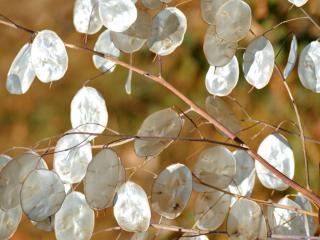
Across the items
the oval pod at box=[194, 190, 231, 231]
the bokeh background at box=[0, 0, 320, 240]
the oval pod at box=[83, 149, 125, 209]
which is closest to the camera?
the oval pod at box=[83, 149, 125, 209]

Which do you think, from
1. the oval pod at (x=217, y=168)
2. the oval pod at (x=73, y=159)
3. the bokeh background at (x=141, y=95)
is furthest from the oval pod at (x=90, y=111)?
the bokeh background at (x=141, y=95)

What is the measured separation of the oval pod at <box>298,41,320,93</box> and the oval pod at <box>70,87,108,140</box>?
0.73ft

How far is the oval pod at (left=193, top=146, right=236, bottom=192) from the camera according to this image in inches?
28.0

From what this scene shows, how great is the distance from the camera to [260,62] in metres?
0.71

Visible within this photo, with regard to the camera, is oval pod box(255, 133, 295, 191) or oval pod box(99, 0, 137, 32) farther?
oval pod box(255, 133, 295, 191)

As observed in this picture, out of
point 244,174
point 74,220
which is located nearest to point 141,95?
point 244,174

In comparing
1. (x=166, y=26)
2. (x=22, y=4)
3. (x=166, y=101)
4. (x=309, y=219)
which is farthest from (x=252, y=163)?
(x=22, y=4)

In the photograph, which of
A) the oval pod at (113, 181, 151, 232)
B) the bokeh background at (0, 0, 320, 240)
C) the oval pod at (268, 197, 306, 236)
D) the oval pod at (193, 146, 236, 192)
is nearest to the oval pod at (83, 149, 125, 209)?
the oval pod at (113, 181, 151, 232)

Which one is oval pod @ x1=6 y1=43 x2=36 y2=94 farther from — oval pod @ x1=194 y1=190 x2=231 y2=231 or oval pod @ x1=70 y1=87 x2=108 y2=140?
oval pod @ x1=194 y1=190 x2=231 y2=231

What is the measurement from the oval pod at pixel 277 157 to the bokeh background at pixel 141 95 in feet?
2.38

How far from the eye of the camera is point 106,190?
64 centimetres

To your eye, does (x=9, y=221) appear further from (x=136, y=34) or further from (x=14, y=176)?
(x=136, y=34)

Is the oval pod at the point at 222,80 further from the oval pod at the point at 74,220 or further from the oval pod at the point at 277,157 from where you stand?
the oval pod at the point at 74,220

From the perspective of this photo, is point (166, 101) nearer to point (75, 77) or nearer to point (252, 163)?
point (75, 77)
